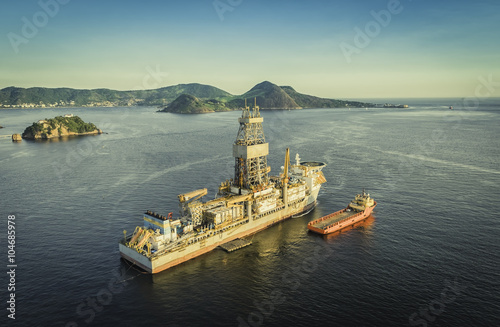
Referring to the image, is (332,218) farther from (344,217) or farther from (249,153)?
(249,153)

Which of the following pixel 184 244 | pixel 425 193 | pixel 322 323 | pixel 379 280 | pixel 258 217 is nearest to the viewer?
pixel 322 323

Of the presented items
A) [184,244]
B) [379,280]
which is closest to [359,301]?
[379,280]

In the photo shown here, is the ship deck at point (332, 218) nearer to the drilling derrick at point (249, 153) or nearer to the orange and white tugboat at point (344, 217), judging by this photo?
the orange and white tugboat at point (344, 217)

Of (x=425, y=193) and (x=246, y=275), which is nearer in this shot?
(x=246, y=275)

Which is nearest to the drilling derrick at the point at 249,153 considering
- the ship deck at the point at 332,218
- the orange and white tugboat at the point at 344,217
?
the ship deck at the point at 332,218

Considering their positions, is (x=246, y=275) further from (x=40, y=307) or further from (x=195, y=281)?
(x=40, y=307)

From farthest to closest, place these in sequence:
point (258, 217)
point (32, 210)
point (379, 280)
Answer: point (32, 210) < point (258, 217) < point (379, 280)

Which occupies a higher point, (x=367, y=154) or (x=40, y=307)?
(x=367, y=154)
